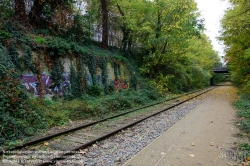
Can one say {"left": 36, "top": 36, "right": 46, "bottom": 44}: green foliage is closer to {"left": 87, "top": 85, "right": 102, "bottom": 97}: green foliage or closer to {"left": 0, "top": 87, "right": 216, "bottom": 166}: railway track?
{"left": 87, "top": 85, "right": 102, "bottom": 97}: green foliage

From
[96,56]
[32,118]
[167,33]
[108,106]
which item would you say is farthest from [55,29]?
[167,33]

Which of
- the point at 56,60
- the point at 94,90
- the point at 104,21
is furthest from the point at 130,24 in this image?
the point at 56,60

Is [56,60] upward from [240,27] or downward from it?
downward

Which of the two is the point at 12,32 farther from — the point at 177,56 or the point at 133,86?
the point at 177,56

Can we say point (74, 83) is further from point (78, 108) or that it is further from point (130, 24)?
point (130, 24)

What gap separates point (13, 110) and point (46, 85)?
3.75m

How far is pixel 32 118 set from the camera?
275 inches

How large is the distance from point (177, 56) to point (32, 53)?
47.3 feet

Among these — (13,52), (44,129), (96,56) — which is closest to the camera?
(44,129)

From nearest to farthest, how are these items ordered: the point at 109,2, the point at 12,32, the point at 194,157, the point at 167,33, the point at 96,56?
the point at 194,157, the point at 12,32, the point at 96,56, the point at 167,33, the point at 109,2

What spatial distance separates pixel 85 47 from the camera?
14.6 m

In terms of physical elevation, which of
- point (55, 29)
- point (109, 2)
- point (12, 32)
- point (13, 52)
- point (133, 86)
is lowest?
point (133, 86)

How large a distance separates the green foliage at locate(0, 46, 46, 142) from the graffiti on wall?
5.02ft

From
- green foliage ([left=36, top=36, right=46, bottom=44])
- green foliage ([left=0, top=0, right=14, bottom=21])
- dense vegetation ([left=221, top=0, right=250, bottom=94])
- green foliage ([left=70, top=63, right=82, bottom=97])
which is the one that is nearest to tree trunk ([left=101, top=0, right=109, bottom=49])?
green foliage ([left=70, top=63, right=82, bottom=97])
